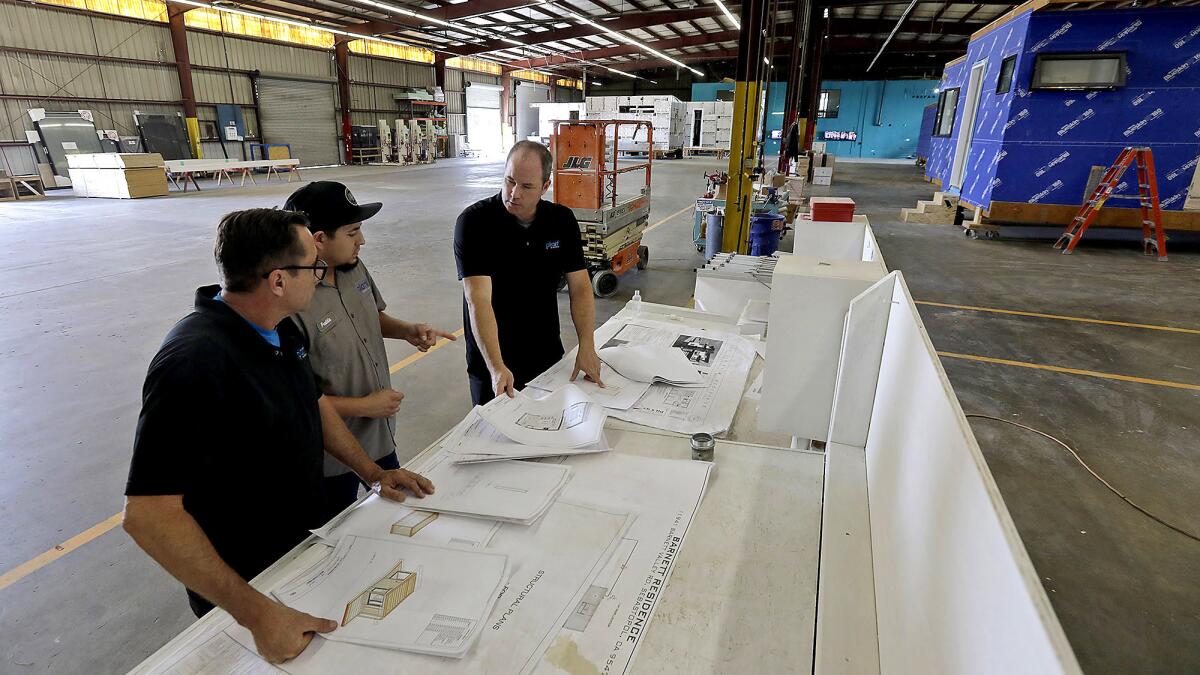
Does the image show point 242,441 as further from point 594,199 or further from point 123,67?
point 123,67

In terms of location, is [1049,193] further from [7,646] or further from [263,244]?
[7,646]

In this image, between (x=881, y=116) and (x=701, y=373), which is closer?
(x=701, y=373)

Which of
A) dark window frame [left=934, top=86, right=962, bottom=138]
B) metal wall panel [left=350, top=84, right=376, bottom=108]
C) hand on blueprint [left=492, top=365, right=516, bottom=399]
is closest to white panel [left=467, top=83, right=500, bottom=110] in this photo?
metal wall panel [left=350, top=84, right=376, bottom=108]

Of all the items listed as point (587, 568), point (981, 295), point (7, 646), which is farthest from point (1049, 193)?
point (7, 646)

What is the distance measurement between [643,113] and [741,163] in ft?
66.9

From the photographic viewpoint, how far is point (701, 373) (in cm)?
205

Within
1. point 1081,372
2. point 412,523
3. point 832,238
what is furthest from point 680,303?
point 412,523

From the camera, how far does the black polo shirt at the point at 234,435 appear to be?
1.05m

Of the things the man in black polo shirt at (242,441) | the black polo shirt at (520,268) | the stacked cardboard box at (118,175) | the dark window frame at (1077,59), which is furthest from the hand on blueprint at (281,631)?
the stacked cardboard box at (118,175)

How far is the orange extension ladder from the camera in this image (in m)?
7.55

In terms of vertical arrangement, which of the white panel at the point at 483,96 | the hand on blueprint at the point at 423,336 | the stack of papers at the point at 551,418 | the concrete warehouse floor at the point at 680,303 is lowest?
the concrete warehouse floor at the point at 680,303

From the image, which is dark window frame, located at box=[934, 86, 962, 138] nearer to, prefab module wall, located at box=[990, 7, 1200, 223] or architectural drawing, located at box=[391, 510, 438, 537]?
prefab module wall, located at box=[990, 7, 1200, 223]

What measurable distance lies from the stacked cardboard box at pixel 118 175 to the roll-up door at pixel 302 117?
277 inches

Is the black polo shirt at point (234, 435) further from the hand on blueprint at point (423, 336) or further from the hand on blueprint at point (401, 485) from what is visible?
the hand on blueprint at point (423, 336)
